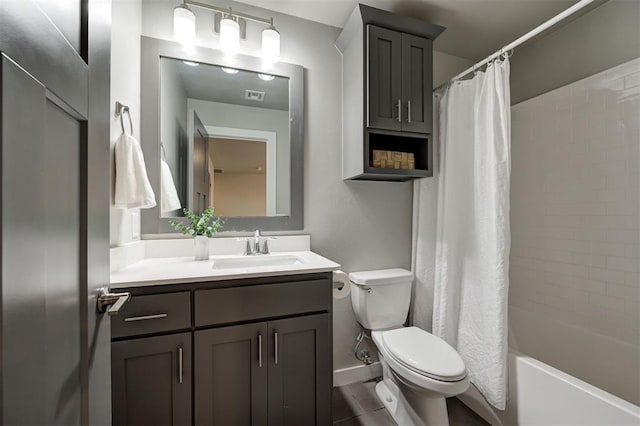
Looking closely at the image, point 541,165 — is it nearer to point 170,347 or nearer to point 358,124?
point 358,124

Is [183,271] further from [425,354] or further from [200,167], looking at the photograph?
[425,354]

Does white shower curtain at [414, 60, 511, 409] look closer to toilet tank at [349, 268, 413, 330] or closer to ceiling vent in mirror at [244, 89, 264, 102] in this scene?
toilet tank at [349, 268, 413, 330]

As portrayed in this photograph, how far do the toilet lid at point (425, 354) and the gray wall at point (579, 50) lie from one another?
199 centimetres

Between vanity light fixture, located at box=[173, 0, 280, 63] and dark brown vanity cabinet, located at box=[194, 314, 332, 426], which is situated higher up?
vanity light fixture, located at box=[173, 0, 280, 63]

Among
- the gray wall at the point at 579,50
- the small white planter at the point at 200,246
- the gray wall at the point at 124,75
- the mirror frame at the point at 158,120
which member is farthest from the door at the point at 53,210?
the gray wall at the point at 579,50

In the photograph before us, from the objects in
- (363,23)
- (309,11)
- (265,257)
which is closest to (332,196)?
(265,257)

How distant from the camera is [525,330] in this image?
1.98 metres

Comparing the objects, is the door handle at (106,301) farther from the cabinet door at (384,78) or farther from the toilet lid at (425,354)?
the cabinet door at (384,78)

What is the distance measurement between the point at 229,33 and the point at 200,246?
119cm

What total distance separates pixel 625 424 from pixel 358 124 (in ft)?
5.59

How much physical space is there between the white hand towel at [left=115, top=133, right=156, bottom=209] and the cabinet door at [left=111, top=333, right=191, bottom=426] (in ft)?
1.83

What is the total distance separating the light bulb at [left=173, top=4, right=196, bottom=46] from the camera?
57.9 inches

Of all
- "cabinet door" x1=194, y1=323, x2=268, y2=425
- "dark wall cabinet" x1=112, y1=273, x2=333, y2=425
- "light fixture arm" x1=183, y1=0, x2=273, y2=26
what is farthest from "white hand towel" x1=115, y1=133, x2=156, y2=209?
"light fixture arm" x1=183, y1=0, x2=273, y2=26

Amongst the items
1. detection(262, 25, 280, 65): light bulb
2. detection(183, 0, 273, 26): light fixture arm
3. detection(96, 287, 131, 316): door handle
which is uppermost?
detection(183, 0, 273, 26): light fixture arm
